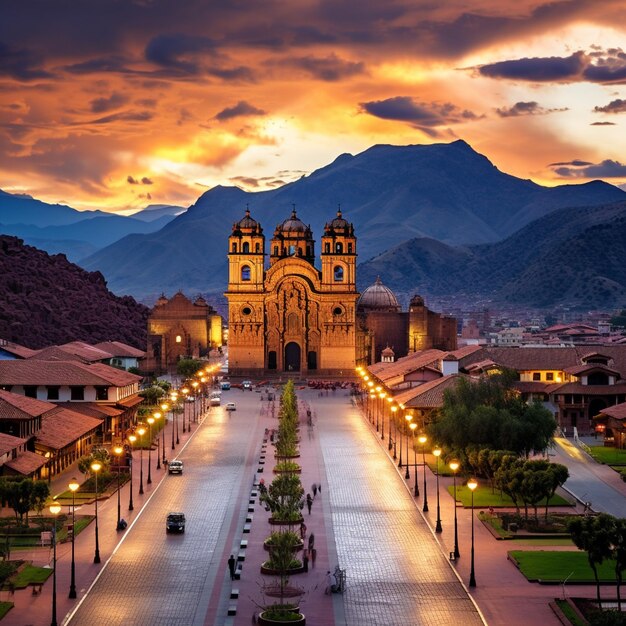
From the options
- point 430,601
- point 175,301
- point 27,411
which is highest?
point 175,301

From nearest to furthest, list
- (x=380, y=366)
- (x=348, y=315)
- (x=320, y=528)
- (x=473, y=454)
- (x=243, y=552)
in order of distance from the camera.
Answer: (x=243, y=552)
(x=320, y=528)
(x=473, y=454)
(x=380, y=366)
(x=348, y=315)

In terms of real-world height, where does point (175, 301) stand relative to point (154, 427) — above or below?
above

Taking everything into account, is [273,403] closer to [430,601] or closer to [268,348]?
[268,348]

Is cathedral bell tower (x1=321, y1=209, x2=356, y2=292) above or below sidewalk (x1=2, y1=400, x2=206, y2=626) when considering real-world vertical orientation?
above

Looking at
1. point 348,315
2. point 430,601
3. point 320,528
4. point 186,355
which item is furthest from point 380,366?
Result: point 430,601

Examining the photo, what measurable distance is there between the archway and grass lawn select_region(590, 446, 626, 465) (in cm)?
7883

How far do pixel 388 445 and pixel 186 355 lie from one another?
9314 centimetres

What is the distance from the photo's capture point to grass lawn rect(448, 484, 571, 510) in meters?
57.8

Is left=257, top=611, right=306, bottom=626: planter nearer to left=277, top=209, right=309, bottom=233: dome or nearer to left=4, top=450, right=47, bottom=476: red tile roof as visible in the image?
left=4, top=450, right=47, bottom=476: red tile roof

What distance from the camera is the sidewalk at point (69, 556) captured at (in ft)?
125

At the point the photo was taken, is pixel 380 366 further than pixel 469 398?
Yes

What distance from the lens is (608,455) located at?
7512 centimetres

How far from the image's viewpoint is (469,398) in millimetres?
71312

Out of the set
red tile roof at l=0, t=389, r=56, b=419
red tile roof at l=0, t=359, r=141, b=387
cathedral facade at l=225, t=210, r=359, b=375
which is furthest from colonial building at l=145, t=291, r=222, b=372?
red tile roof at l=0, t=389, r=56, b=419
